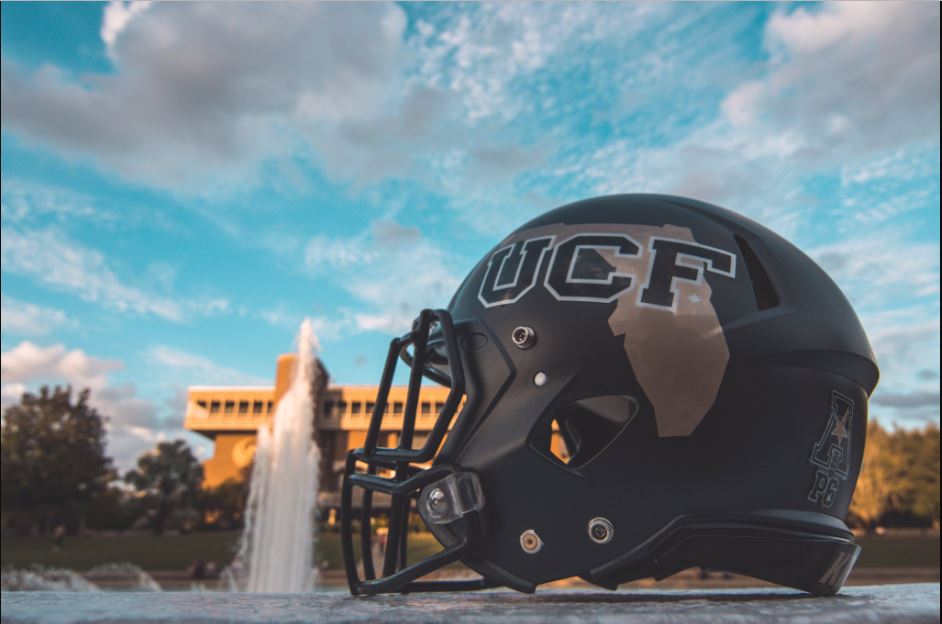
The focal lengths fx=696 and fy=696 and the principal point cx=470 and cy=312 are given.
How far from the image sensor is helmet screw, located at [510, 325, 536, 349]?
7.04 feet

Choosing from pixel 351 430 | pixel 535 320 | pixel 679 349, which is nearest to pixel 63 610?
pixel 535 320

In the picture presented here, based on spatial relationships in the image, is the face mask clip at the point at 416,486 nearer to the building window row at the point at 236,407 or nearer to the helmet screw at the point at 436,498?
the helmet screw at the point at 436,498

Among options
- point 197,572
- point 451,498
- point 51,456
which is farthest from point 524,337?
point 51,456

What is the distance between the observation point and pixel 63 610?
1.39 metres

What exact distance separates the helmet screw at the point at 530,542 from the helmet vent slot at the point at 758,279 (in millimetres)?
1001

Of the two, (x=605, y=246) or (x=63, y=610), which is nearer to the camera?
(x=63, y=610)

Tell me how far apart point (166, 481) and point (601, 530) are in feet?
128

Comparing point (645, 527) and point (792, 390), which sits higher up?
point (792, 390)

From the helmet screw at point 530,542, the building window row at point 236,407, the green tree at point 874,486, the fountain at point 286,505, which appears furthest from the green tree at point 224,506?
the helmet screw at point 530,542

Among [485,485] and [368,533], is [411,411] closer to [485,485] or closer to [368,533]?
[485,485]

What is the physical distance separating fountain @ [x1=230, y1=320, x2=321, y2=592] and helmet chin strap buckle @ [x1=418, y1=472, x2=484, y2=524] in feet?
41.9

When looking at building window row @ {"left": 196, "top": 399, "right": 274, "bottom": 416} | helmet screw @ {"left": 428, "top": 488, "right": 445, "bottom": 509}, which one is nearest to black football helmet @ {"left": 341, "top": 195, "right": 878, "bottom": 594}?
helmet screw @ {"left": 428, "top": 488, "right": 445, "bottom": 509}

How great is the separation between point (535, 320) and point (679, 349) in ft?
1.44

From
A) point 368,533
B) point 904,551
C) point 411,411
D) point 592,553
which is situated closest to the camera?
point 592,553
